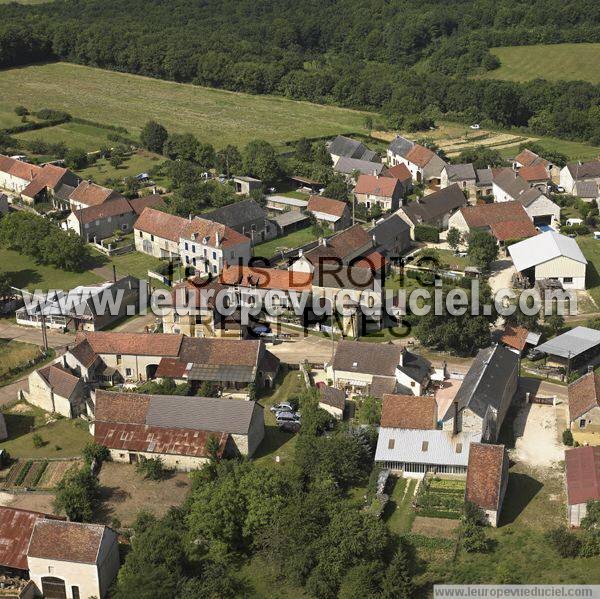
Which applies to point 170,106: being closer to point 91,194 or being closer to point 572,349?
point 91,194

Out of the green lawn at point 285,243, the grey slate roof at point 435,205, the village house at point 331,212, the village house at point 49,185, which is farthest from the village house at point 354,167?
the village house at point 49,185

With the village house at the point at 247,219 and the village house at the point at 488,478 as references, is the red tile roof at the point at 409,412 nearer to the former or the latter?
the village house at the point at 488,478

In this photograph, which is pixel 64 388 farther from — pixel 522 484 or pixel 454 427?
pixel 522 484

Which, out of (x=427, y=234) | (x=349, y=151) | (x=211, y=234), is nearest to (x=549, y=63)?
(x=349, y=151)

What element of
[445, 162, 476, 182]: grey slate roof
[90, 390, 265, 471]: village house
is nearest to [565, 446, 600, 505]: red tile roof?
[90, 390, 265, 471]: village house

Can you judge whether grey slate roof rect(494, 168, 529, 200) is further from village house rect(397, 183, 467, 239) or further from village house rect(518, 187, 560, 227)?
village house rect(397, 183, 467, 239)

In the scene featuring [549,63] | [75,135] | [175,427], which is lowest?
[75,135]
